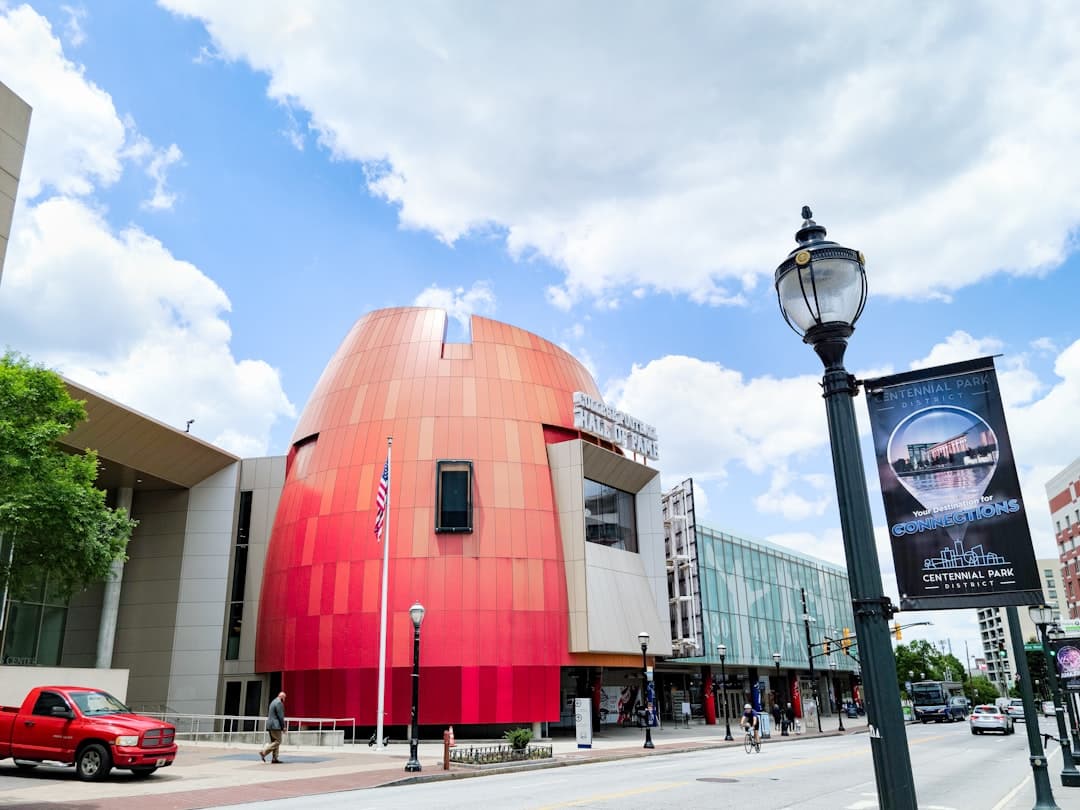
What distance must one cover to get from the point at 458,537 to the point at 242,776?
1703 centimetres

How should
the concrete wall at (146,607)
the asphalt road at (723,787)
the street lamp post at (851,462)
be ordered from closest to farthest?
the street lamp post at (851,462)
the asphalt road at (723,787)
the concrete wall at (146,607)

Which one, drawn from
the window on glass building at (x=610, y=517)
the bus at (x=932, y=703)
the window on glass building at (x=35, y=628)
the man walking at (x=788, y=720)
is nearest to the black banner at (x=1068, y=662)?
the window on glass building at (x=610, y=517)

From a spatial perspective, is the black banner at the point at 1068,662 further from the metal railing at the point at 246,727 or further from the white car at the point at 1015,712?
the metal railing at the point at 246,727

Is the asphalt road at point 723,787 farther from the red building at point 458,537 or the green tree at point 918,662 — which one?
the green tree at point 918,662

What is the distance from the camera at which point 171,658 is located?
4191 centimetres

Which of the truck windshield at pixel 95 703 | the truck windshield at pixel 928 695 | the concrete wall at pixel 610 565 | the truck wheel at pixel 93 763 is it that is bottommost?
the truck windshield at pixel 928 695

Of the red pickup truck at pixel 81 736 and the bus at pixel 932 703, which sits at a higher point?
the red pickup truck at pixel 81 736

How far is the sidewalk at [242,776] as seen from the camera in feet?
51.0

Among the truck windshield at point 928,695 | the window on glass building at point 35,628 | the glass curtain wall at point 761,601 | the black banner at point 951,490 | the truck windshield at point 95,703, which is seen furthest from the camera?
the truck windshield at point 928,695

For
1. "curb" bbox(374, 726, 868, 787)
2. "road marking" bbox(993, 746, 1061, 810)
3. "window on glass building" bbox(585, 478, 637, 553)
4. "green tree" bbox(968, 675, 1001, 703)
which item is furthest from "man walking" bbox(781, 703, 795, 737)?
"green tree" bbox(968, 675, 1001, 703)

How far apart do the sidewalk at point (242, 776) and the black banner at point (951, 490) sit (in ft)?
47.1

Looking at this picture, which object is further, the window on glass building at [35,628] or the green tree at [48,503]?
the window on glass building at [35,628]

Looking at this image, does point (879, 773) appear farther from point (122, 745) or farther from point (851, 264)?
point (122, 745)

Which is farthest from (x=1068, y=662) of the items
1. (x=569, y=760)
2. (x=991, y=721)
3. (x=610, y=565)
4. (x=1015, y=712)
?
(x=1015, y=712)
